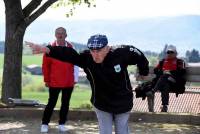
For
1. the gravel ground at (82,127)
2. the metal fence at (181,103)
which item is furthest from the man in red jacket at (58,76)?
the metal fence at (181,103)

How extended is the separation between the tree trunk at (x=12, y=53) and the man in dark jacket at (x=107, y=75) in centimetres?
623

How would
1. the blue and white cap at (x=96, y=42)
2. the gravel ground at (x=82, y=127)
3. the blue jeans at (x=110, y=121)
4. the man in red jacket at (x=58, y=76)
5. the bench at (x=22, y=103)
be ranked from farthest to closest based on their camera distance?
the bench at (x=22, y=103), the gravel ground at (x=82, y=127), the man in red jacket at (x=58, y=76), the blue jeans at (x=110, y=121), the blue and white cap at (x=96, y=42)

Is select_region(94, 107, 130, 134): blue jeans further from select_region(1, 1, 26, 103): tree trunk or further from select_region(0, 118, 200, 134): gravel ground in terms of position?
select_region(1, 1, 26, 103): tree trunk

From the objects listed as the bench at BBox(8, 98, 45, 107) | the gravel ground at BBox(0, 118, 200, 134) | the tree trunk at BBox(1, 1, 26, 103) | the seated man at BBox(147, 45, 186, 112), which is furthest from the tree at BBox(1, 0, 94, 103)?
the seated man at BBox(147, 45, 186, 112)

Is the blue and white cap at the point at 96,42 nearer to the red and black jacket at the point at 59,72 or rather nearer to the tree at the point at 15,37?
the red and black jacket at the point at 59,72

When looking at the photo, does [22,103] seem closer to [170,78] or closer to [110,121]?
[170,78]

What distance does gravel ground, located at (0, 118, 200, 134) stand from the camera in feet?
31.7

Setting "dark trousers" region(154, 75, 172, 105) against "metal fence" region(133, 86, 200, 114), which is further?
"metal fence" region(133, 86, 200, 114)

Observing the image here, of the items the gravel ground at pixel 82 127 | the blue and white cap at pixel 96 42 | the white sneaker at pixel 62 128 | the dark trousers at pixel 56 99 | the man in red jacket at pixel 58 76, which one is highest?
the blue and white cap at pixel 96 42

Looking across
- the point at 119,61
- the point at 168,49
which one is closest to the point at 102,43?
the point at 119,61

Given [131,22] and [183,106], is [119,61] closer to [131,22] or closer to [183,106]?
[183,106]

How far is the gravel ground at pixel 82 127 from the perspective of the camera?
9672 millimetres

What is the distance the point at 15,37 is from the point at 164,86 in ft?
11.0

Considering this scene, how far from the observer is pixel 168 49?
37.5 ft
